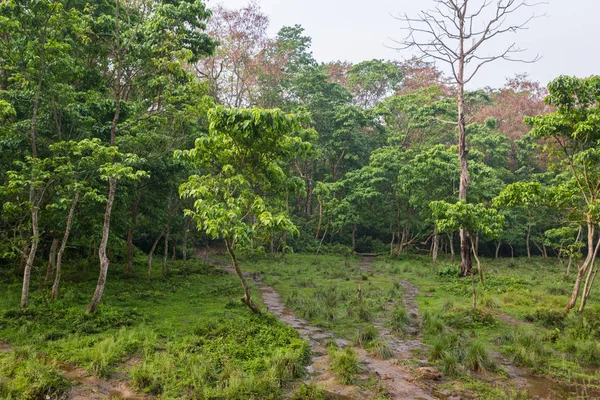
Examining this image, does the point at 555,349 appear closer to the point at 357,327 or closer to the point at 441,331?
the point at 441,331

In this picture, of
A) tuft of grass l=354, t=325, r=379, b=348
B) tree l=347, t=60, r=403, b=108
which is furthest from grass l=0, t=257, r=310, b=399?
tree l=347, t=60, r=403, b=108

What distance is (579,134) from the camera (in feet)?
37.3

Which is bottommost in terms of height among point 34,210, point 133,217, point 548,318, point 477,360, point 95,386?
point 95,386

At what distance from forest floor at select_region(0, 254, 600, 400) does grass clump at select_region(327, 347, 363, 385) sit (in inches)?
0.9

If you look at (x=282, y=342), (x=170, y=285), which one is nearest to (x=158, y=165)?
(x=170, y=285)

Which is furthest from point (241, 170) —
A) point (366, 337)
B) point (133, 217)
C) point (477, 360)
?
point (133, 217)

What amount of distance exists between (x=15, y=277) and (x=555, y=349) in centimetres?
1759

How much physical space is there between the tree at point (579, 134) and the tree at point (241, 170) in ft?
26.2

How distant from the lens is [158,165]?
48.2 ft

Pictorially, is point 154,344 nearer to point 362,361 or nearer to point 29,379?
point 29,379

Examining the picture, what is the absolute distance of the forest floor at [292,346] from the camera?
6.77m

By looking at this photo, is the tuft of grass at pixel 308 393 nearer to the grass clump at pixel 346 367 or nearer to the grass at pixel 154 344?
the grass at pixel 154 344

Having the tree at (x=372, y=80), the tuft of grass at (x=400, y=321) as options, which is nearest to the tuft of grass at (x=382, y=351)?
the tuft of grass at (x=400, y=321)

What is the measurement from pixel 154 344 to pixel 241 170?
4.82 m
